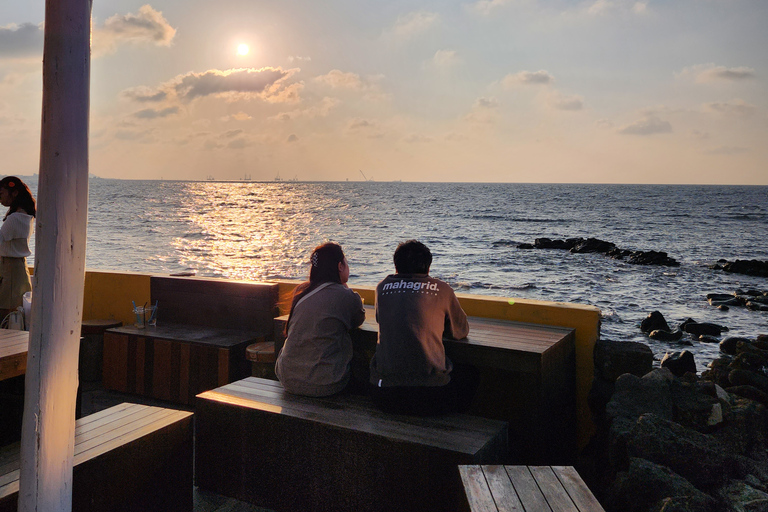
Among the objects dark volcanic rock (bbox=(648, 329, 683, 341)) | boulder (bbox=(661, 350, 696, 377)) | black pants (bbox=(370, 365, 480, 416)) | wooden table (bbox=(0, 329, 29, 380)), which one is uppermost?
wooden table (bbox=(0, 329, 29, 380))

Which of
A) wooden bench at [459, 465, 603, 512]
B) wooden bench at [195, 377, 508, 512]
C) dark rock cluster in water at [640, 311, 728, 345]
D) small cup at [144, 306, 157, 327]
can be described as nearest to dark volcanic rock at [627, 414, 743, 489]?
wooden bench at [195, 377, 508, 512]

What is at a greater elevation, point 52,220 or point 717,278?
point 52,220

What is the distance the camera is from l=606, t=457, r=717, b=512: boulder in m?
3.11

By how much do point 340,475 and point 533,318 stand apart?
1.93 metres

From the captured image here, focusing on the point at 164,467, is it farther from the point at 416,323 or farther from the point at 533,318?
the point at 533,318

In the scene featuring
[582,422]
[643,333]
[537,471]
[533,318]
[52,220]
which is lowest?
[643,333]

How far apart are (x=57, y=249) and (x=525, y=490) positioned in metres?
1.84

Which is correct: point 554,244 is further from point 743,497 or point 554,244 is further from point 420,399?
point 420,399

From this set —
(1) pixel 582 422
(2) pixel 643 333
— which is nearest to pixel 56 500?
(1) pixel 582 422

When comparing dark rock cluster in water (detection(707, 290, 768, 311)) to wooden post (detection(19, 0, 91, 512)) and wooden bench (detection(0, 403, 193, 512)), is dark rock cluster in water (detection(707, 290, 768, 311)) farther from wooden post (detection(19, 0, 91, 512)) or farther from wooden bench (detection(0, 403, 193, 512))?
wooden post (detection(19, 0, 91, 512))

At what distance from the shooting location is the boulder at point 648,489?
10.2 feet

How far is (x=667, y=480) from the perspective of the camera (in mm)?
3186

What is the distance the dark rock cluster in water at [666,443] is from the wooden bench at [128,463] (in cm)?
Result: 238

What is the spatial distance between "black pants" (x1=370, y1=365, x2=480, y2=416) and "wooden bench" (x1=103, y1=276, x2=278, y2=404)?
85.4 inches
